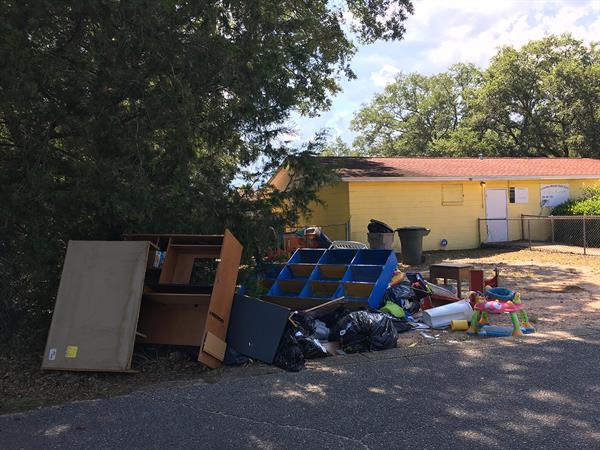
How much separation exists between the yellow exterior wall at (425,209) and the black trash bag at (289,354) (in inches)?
473

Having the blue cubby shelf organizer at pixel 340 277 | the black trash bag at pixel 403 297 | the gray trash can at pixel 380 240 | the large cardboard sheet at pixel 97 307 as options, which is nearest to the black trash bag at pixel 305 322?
the blue cubby shelf organizer at pixel 340 277

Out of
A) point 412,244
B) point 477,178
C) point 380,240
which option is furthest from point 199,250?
point 477,178

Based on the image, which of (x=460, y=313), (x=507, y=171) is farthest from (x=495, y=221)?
(x=460, y=313)

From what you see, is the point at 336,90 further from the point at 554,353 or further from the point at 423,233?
the point at 554,353

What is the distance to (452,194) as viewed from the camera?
66.3ft

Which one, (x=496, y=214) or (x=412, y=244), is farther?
(x=496, y=214)

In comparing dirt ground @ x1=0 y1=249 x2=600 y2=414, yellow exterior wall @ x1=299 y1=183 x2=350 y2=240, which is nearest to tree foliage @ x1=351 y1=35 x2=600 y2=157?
yellow exterior wall @ x1=299 y1=183 x2=350 y2=240

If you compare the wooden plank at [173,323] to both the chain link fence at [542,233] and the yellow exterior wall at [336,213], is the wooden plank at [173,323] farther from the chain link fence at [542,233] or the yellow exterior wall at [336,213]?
the chain link fence at [542,233]

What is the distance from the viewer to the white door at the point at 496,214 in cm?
2070

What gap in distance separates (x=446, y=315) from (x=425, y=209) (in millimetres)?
12255

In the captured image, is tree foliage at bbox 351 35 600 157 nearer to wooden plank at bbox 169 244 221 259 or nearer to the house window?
the house window

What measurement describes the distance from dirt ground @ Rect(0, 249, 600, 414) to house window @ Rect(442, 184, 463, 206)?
22.4 ft

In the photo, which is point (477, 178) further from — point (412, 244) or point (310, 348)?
point (310, 348)

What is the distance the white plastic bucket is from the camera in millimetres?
7812
